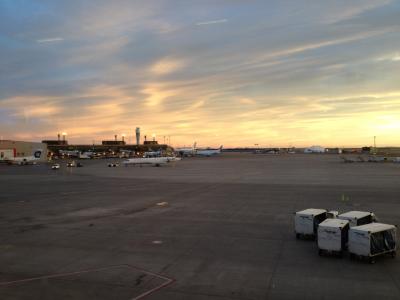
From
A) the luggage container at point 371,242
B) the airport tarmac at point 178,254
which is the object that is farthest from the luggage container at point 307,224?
the luggage container at point 371,242

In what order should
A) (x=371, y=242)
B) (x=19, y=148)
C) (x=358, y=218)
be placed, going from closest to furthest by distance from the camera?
(x=371, y=242) < (x=358, y=218) < (x=19, y=148)

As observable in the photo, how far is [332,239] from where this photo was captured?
52.2 feet

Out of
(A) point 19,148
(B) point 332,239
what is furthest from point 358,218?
(A) point 19,148

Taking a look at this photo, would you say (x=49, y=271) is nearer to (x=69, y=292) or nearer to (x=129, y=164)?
(x=69, y=292)

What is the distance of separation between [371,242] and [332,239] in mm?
1427

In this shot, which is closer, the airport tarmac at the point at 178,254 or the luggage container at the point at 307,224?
the airport tarmac at the point at 178,254

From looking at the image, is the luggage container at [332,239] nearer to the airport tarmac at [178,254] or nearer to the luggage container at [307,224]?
the airport tarmac at [178,254]

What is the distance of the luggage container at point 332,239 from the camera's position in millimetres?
15805

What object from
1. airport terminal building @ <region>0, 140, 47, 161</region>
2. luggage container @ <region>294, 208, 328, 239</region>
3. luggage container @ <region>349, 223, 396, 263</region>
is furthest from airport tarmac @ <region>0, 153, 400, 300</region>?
airport terminal building @ <region>0, 140, 47, 161</region>

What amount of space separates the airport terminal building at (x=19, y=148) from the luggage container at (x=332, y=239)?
140 m

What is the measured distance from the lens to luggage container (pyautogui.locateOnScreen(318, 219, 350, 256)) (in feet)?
51.9

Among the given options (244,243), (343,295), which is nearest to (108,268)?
(244,243)

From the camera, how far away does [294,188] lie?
40.9 meters

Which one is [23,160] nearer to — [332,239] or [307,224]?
[307,224]
